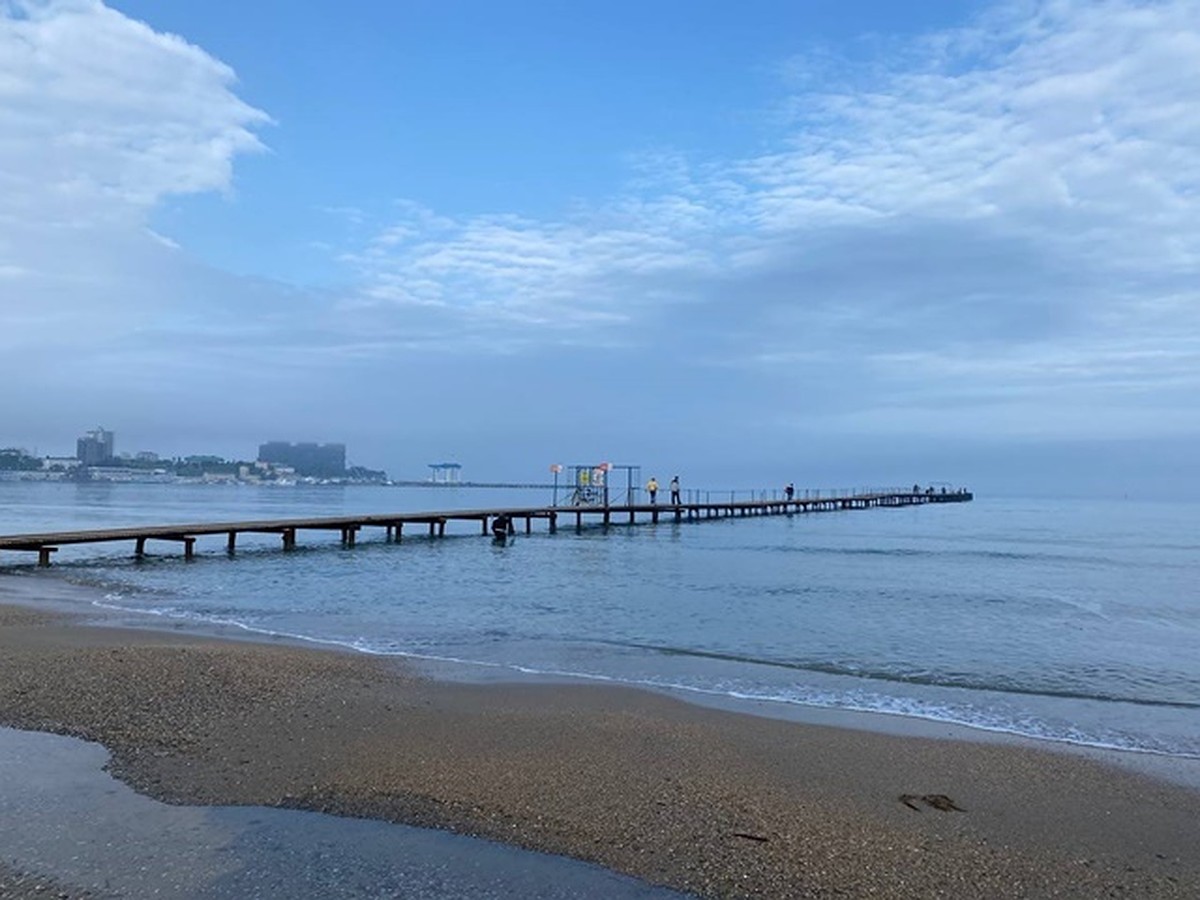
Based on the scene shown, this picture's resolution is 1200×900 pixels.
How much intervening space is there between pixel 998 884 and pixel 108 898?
458 cm

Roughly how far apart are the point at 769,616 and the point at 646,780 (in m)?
12.0

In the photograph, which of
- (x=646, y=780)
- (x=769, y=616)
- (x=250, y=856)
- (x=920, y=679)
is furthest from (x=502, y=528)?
(x=250, y=856)

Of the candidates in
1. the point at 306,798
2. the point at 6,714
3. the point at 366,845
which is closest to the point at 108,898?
the point at 366,845

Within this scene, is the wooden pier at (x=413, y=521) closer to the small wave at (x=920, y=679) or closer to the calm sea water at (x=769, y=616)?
the calm sea water at (x=769, y=616)

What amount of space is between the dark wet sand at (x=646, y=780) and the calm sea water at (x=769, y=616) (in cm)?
219

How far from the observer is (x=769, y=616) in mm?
18328

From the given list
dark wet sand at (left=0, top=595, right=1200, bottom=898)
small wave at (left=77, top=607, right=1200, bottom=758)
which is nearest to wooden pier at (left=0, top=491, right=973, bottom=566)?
small wave at (left=77, top=607, right=1200, bottom=758)

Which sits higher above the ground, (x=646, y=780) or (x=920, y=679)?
(x=646, y=780)

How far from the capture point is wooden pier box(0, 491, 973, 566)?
87.2 feet

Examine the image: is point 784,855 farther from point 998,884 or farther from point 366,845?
point 366,845

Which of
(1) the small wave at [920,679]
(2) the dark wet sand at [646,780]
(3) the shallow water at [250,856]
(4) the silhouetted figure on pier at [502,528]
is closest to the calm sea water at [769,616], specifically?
(1) the small wave at [920,679]

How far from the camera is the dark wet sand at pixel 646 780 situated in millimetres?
5176

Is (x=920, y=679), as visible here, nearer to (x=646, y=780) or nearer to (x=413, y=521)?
(x=646, y=780)

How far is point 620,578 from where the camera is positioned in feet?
85.3
